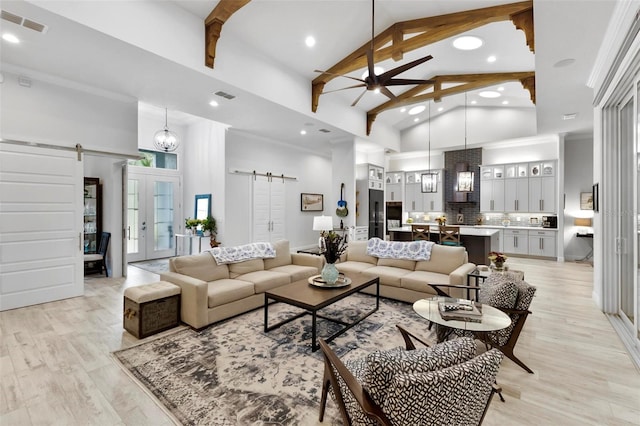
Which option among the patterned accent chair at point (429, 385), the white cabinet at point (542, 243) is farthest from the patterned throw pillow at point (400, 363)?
the white cabinet at point (542, 243)

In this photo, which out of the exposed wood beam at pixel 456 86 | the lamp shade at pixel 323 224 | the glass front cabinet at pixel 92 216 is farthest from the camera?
the glass front cabinet at pixel 92 216

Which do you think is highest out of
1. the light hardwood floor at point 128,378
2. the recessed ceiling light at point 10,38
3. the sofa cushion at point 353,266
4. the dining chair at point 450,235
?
the recessed ceiling light at point 10,38

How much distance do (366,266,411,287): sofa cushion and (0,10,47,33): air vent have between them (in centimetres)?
490

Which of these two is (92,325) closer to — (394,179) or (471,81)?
(471,81)

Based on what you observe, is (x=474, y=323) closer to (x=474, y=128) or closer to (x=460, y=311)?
A: (x=460, y=311)

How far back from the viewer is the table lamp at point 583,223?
7.44 meters

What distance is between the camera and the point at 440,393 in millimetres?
1125

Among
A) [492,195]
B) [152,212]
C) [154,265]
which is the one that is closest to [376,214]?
[492,195]

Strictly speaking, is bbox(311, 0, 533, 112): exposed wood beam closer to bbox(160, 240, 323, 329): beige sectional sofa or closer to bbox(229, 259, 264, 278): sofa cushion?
bbox(160, 240, 323, 329): beige sectional sofa

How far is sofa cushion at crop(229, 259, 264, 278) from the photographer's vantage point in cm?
419

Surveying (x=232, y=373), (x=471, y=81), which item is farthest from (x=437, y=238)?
(x=232, y=373)

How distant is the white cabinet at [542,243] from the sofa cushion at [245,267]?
7433mm

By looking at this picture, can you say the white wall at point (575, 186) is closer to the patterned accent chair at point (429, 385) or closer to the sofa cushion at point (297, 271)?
the sofa cushion at point (297, 271)

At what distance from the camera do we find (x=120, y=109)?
501 cm
